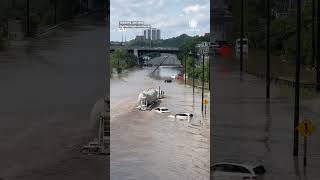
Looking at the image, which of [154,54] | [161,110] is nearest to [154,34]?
[154,54]

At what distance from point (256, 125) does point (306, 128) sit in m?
0.83

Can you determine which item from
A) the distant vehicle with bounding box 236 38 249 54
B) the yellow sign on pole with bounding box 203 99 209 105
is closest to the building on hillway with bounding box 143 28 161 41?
the yellow sign on pole with bounding box 203 99 209 105

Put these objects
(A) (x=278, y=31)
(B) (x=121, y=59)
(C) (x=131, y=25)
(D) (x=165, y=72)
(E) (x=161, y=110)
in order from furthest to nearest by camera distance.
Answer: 1. (D) (x=165, y=72)
2. (E) (x=161, y=110)
3. (C) (x=131, y=25)
4. (B) (x=121, y=59)
5. (A) (x=278, y=31)

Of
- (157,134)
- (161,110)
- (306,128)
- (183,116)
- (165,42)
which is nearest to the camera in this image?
(306,128)

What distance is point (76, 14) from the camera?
9.33 meters

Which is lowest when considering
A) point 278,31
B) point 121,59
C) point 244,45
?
point 121,59

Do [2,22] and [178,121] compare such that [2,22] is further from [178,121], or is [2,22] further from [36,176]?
[178,121]

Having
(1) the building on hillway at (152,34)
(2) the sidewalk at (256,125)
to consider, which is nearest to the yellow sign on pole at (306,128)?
(2) the sidewalk at (256,125)

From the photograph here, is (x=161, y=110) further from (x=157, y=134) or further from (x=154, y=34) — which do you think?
(x=154, y=34)

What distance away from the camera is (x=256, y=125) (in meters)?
8.75

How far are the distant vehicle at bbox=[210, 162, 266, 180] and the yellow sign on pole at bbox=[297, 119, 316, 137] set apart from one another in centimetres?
82

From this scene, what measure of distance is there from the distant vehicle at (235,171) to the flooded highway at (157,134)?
2.17 metres

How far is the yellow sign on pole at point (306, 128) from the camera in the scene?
324 inches

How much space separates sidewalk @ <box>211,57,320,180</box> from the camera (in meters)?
8.30
